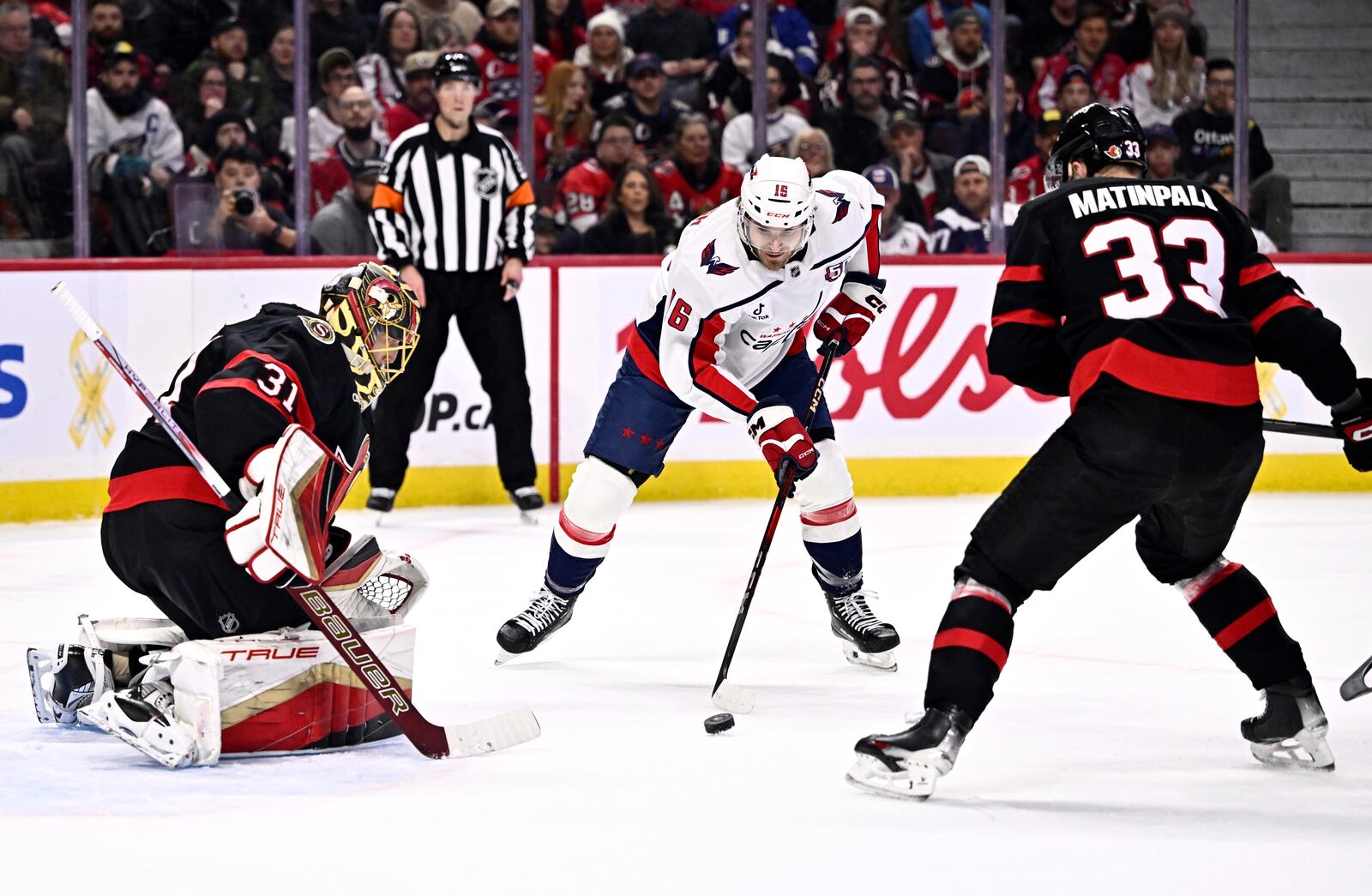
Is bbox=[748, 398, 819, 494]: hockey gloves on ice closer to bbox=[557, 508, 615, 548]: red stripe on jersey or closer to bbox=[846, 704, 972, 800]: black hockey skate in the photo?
bbox=[557, 508, 615, 548]: red stripe on jersey

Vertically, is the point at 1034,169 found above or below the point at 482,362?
above

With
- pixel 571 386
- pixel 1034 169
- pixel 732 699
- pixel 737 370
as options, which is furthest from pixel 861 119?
pixel 732 699

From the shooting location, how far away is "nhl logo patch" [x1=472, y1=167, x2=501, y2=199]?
6.19 m

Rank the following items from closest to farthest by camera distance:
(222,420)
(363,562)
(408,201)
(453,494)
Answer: (222,420) → (363,562) → (408,201) → (453,494)

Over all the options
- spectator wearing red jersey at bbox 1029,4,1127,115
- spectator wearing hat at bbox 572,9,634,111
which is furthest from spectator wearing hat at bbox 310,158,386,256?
spectator wearing red jersey at bbox 1029,4,1127,115

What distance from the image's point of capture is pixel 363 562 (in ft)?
10.6

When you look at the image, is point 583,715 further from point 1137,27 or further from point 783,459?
point 1137,27

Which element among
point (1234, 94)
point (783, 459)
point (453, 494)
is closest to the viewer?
point (783, 459)

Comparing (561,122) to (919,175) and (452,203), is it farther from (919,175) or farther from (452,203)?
(919,175)

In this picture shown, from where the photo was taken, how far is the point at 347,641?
2.92 meters

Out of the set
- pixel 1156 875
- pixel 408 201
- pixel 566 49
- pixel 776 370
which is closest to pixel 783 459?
pixel 776 370

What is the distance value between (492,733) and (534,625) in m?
0.89

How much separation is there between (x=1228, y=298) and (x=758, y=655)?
1.56m

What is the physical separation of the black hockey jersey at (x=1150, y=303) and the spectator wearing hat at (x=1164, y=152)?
4369 mm
